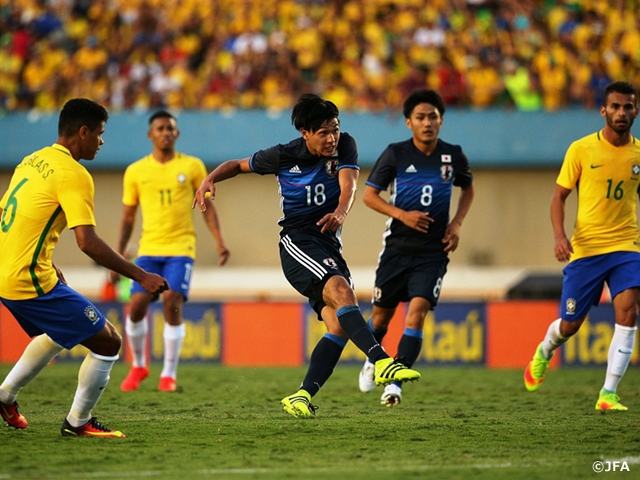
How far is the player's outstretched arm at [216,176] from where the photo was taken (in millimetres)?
7234

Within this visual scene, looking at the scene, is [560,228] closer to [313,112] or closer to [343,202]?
[343,202]

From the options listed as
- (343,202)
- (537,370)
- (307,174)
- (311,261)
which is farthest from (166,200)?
(537,370)

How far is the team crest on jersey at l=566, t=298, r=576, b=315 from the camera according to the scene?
8.42 meters

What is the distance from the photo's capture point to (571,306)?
27.7 feet

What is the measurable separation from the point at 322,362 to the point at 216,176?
1.60m

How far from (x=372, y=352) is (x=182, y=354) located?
913cm

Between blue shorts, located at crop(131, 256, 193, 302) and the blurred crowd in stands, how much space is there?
345 inches

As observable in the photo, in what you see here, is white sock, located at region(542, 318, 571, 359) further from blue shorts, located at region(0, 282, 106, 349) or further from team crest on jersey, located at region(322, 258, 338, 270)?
blue shorts, located at region(0, 282, 106, 349)

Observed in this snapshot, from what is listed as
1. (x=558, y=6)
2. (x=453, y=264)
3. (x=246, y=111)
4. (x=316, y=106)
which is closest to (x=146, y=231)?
(x=316, y=106)

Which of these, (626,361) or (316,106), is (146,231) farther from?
(626,361)

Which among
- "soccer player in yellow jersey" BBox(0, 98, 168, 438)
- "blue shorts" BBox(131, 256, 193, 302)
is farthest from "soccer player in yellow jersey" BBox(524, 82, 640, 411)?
"blue shorts" BBox(131, 256, 193, 302)

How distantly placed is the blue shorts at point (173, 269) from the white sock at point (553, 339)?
3689 mm

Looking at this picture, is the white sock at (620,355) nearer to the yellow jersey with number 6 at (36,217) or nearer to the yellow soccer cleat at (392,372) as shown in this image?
the yellow soccer cleat at (392,372)

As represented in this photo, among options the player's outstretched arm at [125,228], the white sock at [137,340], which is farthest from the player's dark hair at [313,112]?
the white sock at [137,340]
